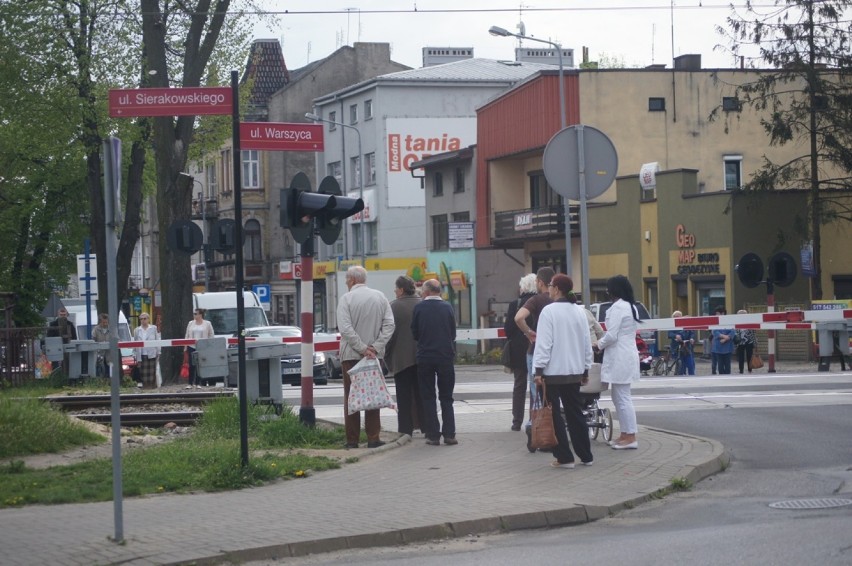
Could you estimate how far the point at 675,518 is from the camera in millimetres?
9266

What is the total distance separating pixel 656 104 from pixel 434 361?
3766 cm

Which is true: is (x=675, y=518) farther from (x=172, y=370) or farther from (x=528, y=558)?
(x=172, y=370)

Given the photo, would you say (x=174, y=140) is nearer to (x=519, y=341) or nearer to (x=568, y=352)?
(x=519, y=341)

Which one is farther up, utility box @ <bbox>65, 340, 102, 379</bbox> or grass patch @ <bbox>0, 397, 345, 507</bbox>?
utility box @ <bbox>65, 340, 102, 379</bbox>

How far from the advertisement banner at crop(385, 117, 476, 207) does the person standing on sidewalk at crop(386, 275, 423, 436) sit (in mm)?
53191

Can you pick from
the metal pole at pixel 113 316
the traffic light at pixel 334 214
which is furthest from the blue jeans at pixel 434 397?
the metal pole at pixel 113 316

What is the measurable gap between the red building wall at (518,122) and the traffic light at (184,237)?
2694cm

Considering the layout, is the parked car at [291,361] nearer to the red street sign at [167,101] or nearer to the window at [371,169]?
the red street sign at [167,101]

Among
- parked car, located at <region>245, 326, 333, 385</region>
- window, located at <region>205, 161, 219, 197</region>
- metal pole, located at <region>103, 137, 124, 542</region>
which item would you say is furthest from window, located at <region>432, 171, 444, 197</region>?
metal pole, located at <region>103, 137, 124, 542</region>

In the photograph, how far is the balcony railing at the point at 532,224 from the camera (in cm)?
4894

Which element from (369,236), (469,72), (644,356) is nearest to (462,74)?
(469,72)

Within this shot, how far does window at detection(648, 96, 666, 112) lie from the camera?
161ft

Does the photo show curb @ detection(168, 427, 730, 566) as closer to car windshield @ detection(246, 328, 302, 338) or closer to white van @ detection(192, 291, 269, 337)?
car windshield @ detection(246, 328, 302, 338)

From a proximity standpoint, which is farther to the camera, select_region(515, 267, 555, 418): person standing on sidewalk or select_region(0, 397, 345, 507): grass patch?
select_region(515, 267, 555, 418): person standing on sidewalk
